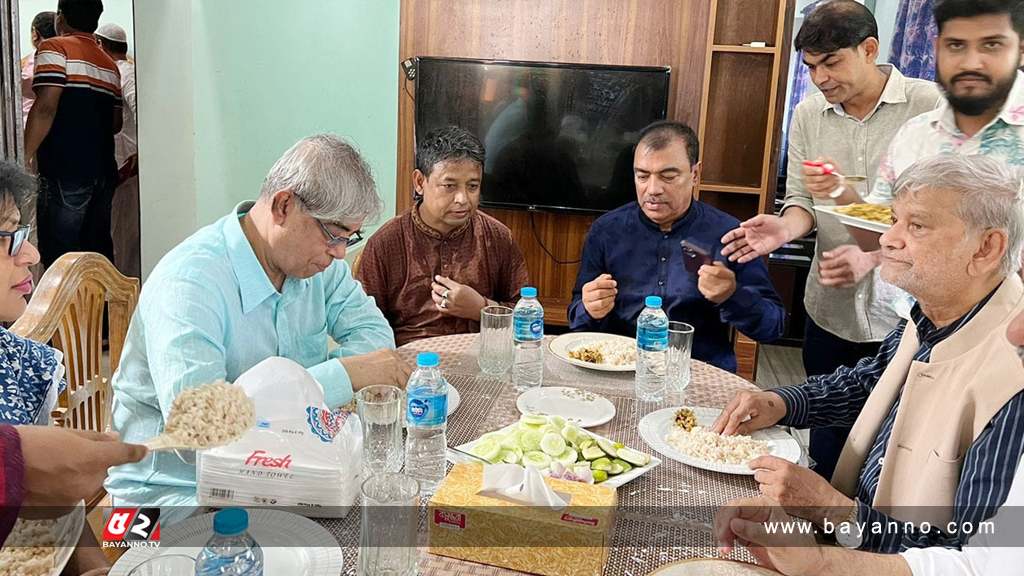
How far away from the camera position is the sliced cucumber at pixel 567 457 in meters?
1.32

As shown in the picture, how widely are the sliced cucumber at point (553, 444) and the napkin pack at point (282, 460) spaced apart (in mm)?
351

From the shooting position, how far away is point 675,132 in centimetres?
247

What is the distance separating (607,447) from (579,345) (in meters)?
0.79

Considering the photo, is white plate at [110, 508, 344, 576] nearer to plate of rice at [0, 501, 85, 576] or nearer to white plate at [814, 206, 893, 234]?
plate of rice at [0, 501, 85, 576]

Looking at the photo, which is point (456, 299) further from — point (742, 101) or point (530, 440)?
point (742, 101)

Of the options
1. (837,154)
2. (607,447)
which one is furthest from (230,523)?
(837,154)

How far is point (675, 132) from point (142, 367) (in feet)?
5.54

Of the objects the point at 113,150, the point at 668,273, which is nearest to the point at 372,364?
the point at 668,273

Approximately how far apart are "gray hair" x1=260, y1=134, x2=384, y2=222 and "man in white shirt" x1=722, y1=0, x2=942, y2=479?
1242 millimetres

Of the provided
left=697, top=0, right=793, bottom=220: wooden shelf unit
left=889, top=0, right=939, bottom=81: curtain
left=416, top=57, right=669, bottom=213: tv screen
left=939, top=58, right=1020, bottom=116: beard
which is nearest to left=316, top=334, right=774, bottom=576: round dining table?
left=939, top=58, right=1020, bottom=116: beard

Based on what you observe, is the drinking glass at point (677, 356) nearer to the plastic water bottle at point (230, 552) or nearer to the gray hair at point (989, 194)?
the gray hair at point (989, 194)

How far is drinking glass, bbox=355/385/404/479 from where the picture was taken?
4.34ft

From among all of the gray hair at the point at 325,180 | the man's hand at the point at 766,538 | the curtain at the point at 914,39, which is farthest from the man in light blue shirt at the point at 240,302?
the curtain at the point at 914,39

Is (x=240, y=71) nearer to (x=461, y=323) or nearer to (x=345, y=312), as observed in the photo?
(x=461, y=323)
